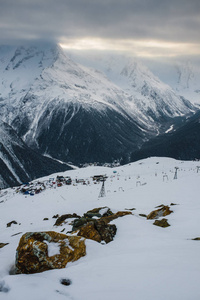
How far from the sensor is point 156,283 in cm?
995

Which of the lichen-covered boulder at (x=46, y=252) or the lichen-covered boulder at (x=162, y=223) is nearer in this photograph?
the lichen-covered boulder at (x=46, y=252)

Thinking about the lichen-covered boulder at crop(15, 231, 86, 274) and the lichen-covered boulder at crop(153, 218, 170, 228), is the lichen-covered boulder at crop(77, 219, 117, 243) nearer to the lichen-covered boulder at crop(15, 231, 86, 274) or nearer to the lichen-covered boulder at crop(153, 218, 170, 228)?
the lichen-covered boulder at crop(15, 231, 86, 274)

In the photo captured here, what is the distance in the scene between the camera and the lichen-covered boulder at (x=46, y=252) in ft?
41.3

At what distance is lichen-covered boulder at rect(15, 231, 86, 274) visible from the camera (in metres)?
12.6

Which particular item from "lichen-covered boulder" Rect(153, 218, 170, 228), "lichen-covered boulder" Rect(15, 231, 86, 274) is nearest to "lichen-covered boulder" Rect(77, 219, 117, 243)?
"lichen-covered boulder" Rect(15, 231, 86, 274)

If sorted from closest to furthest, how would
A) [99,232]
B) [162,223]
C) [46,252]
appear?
[46,252], [99,232], [162,223]

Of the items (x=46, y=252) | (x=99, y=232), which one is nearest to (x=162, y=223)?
(x=99, y=232)

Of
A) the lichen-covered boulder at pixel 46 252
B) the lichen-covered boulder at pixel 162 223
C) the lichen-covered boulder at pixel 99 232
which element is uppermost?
the lichen-covered boulder at pixel 46 252

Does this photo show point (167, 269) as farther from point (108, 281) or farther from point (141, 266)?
point (108, 281)

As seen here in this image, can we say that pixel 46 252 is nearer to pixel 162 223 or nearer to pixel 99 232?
pixel 99 232

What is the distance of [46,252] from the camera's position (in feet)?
43.5

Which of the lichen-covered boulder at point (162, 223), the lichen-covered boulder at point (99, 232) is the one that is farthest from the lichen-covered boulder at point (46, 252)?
the lichen-covered boulder at point (162, 223)

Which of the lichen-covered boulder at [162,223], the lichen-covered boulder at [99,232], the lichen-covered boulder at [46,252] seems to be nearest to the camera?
the lichen-covered boulder at [46,252]

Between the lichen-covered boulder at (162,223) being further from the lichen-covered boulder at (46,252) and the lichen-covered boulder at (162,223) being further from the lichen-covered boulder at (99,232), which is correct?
the lichen-covered boulder at (46,252)
